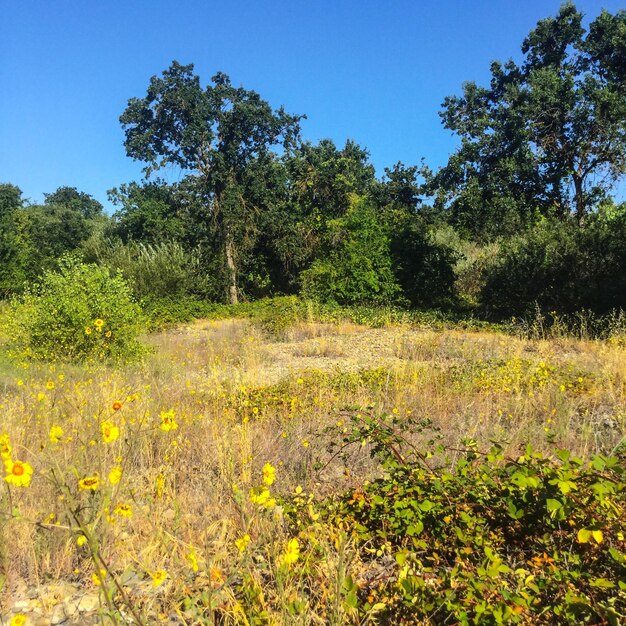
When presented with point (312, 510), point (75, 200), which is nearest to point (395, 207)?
point (312, 510)

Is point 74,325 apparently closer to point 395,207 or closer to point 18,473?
point 18,473

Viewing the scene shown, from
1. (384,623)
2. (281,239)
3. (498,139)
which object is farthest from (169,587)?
(281,239)

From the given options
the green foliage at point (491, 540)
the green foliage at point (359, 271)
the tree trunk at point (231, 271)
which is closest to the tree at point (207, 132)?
the tree trunk at point (231, 271)

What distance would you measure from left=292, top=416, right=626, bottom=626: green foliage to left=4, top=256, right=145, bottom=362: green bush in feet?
18.4

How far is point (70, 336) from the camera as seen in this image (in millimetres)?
7059

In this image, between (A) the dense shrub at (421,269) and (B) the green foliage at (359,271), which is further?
(A) the dense shrub at (421,269)

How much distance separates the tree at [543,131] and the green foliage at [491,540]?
12059mm

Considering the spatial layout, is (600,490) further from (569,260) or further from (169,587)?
(569,260)

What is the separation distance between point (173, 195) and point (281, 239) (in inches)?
161

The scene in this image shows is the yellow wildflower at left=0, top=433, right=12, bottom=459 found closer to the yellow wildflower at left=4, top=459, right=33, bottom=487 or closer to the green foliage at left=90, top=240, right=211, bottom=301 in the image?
the yellow wildflower at left=4, top=459, right=33, bottom=487

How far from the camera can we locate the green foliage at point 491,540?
1.49m

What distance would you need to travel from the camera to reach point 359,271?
1381 cm

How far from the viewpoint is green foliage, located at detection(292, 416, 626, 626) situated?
4.89ft

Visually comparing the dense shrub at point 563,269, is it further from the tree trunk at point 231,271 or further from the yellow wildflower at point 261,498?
the yellow wildflower at point 261,498
